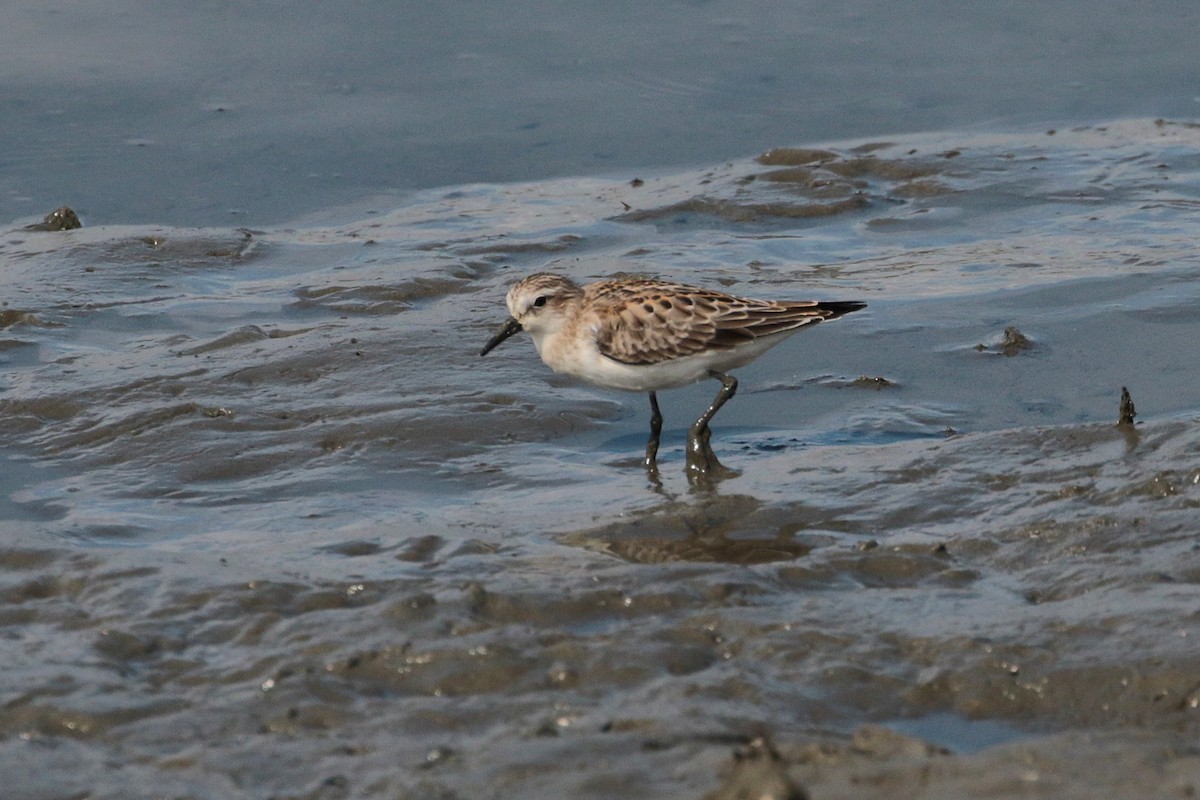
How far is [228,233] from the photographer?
1358 cm

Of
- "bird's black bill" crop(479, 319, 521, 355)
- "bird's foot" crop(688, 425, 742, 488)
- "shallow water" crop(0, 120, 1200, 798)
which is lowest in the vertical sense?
"bird's foot" crop(688, 425, 742, 488)

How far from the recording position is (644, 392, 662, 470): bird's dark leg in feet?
30.4

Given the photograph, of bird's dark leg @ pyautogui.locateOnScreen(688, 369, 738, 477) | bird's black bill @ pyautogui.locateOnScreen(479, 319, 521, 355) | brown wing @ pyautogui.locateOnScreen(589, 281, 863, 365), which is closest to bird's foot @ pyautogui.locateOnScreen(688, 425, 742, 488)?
bird's dark leg @ pyautogui.locateOnScreen(688, 369, 738, 477)

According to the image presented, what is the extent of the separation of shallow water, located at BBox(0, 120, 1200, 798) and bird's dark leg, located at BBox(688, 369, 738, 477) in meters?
0.15

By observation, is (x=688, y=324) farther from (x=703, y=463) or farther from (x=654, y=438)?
(x=703, y=463)

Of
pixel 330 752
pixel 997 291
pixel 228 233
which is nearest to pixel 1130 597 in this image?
pixel 330 752

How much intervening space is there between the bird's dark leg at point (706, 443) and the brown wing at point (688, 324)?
32cm

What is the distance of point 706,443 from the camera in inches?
369

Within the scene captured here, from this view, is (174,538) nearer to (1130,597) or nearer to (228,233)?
(1130,597)

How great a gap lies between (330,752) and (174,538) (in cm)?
296

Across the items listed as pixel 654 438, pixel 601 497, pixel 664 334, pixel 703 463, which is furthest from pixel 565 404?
pixel 601 497

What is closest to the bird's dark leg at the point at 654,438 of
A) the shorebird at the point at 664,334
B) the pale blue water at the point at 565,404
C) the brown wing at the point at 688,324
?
the shorebird at the point at 664,334

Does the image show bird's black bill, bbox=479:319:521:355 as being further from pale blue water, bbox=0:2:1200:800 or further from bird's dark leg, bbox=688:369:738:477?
bird's dark leg, bbox=688:369:738:477

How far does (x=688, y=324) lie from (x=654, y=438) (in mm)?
696
